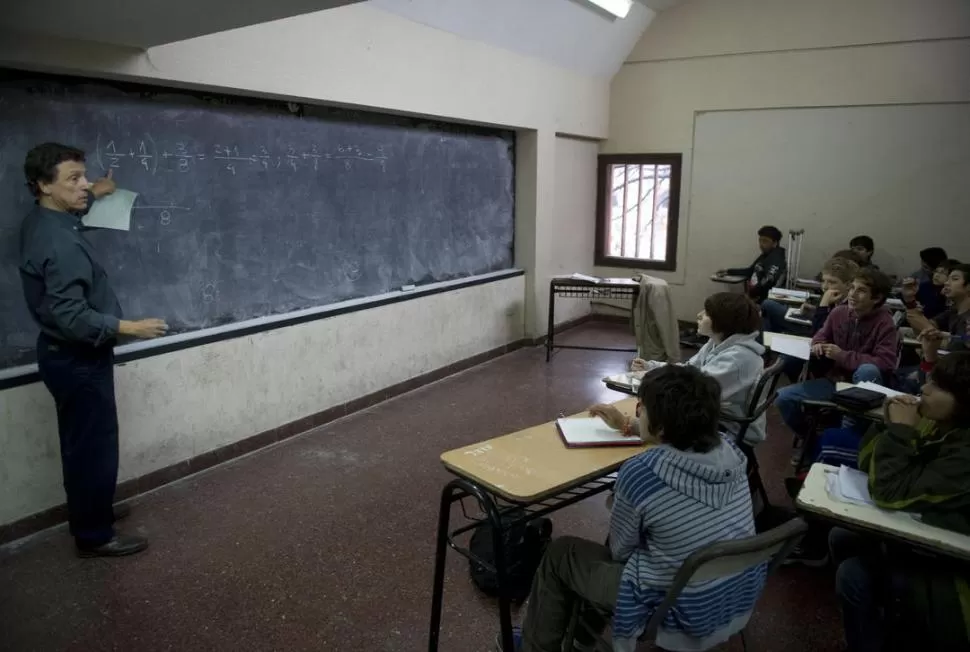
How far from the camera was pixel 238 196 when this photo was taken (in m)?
3.57

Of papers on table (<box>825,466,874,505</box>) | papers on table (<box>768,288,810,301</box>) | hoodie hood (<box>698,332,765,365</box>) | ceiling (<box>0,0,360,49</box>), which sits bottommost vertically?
papers on table (<box>825,466,874,505</box>)

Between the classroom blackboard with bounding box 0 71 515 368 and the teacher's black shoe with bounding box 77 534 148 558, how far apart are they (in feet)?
2.82

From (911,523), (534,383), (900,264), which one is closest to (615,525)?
(911,523)

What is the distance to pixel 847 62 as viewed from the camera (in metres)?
5.86

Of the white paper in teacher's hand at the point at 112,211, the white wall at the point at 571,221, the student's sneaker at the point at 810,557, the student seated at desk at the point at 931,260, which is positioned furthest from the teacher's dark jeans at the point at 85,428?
the student seated at desk at the point at 931,260

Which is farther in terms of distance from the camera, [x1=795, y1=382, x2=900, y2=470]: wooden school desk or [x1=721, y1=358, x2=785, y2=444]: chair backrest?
[x1=721, y1=358, x2=785, y2=444]: chair backrest

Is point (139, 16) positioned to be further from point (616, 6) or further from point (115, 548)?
point (616, 6)

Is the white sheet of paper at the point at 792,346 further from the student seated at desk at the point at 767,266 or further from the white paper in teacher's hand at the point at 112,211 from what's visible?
the white paper in teacher's hand at the point at 112,211

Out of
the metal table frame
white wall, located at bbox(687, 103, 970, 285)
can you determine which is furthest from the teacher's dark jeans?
white wall, located at bbox(687, 103, 970, 285)

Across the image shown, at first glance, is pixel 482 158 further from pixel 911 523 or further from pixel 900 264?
pixel 911 523

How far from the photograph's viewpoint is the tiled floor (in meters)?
2.25

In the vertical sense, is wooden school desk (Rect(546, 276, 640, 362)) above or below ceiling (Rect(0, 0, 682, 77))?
below

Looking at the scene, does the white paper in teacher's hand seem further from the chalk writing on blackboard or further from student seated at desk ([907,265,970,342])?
student seated at desk ([907,265,970,342])

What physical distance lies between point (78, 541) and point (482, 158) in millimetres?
4033
